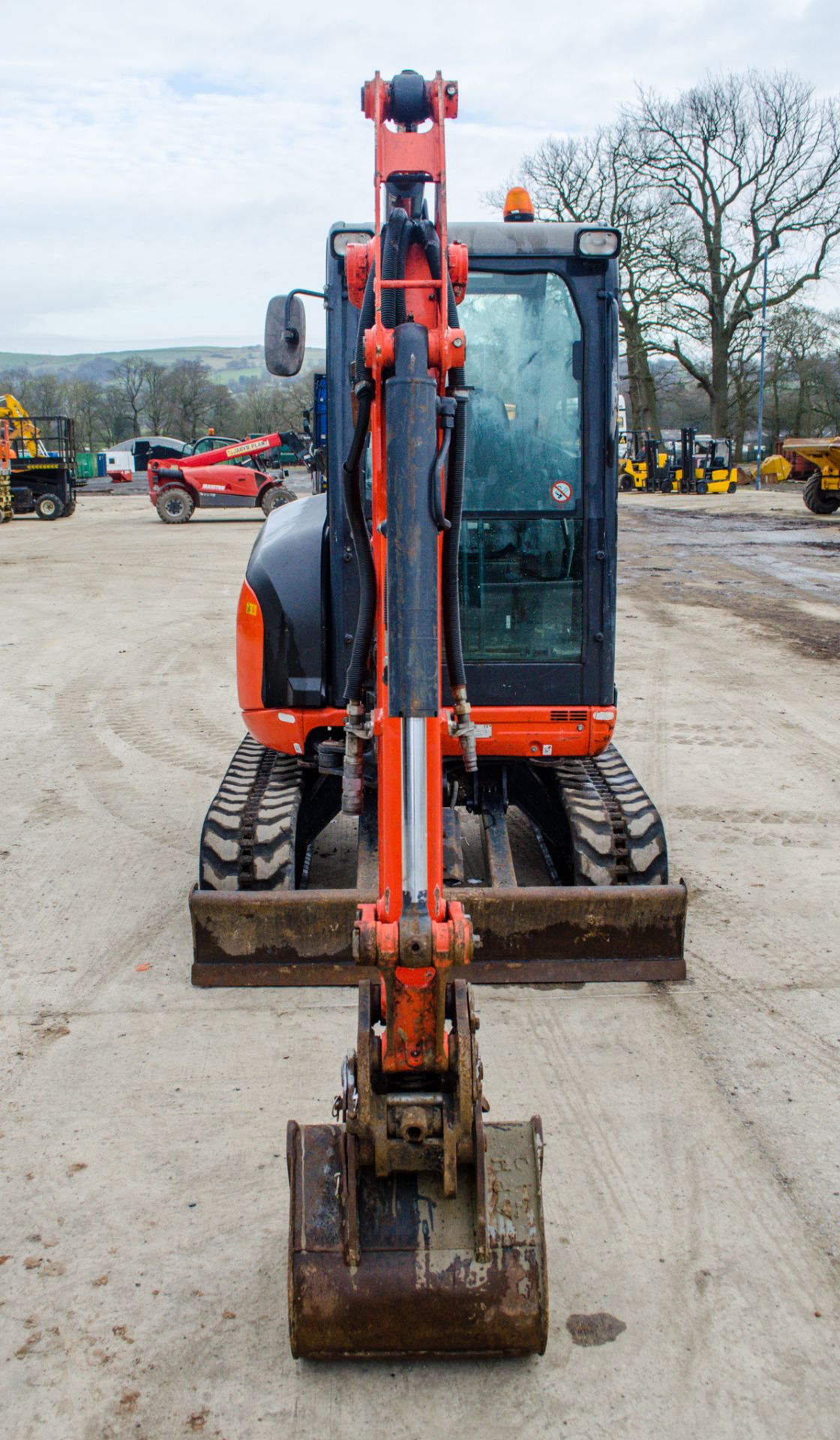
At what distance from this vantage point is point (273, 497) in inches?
993

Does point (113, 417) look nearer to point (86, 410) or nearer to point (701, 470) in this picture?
point (86, 410)

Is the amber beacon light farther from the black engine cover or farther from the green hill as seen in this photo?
the green hill

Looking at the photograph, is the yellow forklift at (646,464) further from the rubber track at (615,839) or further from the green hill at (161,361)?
the green hill at (161,361)

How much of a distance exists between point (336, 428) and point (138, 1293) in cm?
289

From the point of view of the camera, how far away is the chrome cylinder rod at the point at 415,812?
8.48 feet

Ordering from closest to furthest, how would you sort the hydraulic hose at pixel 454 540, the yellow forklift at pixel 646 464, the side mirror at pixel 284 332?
the hydraulic hose at pixel 454 540
the side mirror at pixel 284 332
the yellow forklift at pixel 646 464

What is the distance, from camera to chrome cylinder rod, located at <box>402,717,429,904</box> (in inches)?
102

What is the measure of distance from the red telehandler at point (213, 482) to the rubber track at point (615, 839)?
20945 mm

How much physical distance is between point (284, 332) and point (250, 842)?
1.92 m

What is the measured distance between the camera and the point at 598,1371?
104 inches

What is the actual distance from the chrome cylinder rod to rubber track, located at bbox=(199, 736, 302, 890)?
80.8 inches

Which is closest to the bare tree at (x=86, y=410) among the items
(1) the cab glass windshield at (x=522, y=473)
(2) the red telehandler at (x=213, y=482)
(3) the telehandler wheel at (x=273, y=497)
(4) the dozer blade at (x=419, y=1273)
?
(2) the red telehandler at (x=213, y=482)

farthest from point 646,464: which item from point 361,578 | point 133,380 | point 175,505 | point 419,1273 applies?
point 133,380

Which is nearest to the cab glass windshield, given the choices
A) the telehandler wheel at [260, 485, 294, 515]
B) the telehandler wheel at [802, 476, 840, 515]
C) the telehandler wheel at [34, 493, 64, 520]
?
the telehandler wheel at [260, 485, 294, 515]
